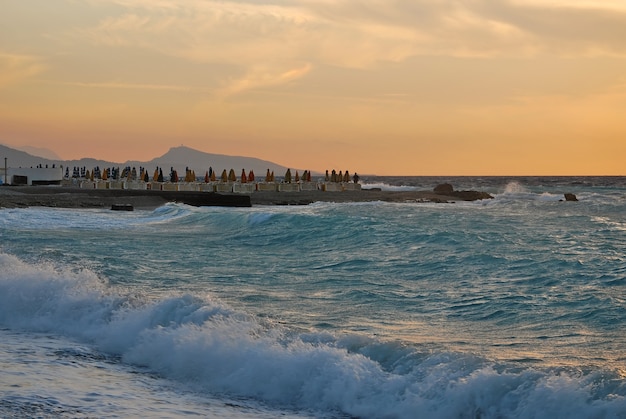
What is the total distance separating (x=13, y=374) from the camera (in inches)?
349

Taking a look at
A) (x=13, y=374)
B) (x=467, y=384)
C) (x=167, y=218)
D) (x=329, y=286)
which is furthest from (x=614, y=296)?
(x=167, y=218)

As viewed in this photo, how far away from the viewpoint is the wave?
8.00m

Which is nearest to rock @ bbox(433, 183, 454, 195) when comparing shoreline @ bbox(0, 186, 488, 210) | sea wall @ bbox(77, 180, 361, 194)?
shoreline @ bbox(0, 186, 488, 210)

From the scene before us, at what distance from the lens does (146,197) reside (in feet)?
155

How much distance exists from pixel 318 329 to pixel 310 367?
2.05 metres

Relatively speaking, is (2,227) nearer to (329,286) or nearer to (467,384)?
(329,286)

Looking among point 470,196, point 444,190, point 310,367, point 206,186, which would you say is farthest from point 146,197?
point 310,367

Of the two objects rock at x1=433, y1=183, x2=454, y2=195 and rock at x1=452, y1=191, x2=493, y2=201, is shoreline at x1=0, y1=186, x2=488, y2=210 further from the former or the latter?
rock at x1=433, y1=183, x2=454, y2=195

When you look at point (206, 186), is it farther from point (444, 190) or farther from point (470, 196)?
point (444, 190)

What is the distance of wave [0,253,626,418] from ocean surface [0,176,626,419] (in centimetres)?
2

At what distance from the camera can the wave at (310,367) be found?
26.2 feet

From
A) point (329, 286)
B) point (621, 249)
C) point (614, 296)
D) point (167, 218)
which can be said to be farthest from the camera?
point (167, 218)

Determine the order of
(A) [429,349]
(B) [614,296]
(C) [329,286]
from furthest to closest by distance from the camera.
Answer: (C) [329,286], (B) [614,296], (A) [429,349]

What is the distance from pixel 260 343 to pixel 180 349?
992mm
